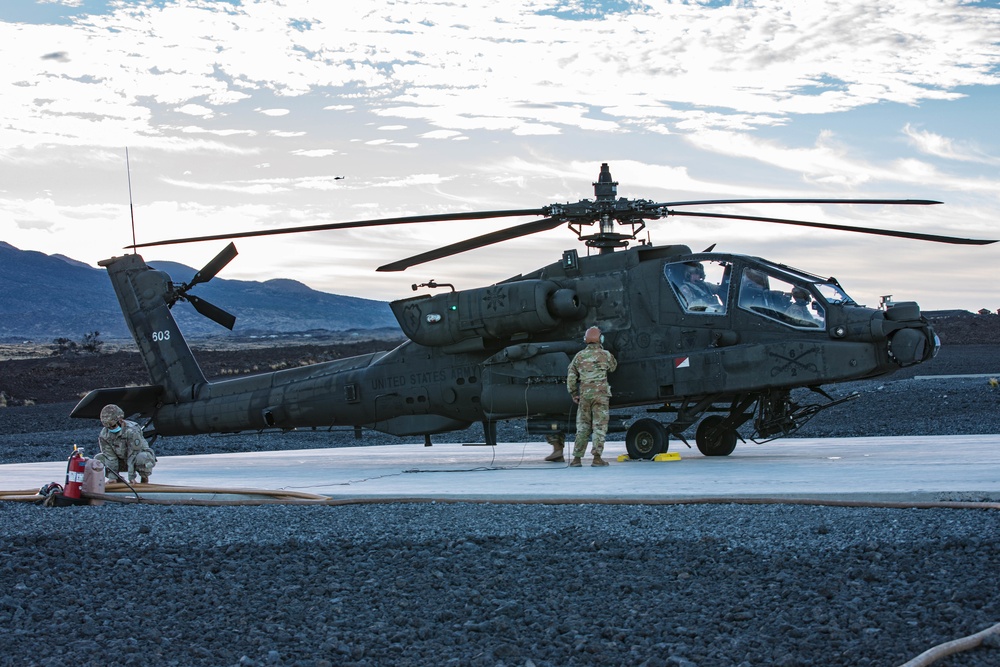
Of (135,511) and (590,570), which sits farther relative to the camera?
(135,511)

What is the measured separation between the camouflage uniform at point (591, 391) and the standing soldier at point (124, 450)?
15.8ft

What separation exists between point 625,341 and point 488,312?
5.95ft

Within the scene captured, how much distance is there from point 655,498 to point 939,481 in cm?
265

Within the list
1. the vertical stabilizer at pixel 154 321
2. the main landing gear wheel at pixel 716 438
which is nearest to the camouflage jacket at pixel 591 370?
the main landing gear wheel at pixel 716 438

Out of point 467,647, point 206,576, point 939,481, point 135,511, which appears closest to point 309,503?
point 135,511

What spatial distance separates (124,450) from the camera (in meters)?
11.7

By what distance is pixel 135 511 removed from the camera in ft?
29.6

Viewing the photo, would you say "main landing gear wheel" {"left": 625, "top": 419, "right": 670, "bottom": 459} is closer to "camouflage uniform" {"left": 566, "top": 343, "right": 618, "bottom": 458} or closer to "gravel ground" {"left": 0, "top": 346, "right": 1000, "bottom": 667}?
"camouflage uniform" {"left": 566, "top": 343, "right": 618, "bottom": 458}

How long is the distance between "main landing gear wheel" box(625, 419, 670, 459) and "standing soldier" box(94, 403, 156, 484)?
5554 millimetres

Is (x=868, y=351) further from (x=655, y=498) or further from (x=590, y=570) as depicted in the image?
(x=590, y=570)

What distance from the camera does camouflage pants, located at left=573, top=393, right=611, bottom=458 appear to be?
12.8 metres

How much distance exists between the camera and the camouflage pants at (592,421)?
1284 centimetres

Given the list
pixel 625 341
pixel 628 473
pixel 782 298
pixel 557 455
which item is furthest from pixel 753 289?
pixel 557 455

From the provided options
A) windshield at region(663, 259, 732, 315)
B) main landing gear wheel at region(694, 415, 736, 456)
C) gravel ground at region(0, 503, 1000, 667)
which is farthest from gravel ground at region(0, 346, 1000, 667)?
main landing gear wheel at region(694, 415, 736, 456)
